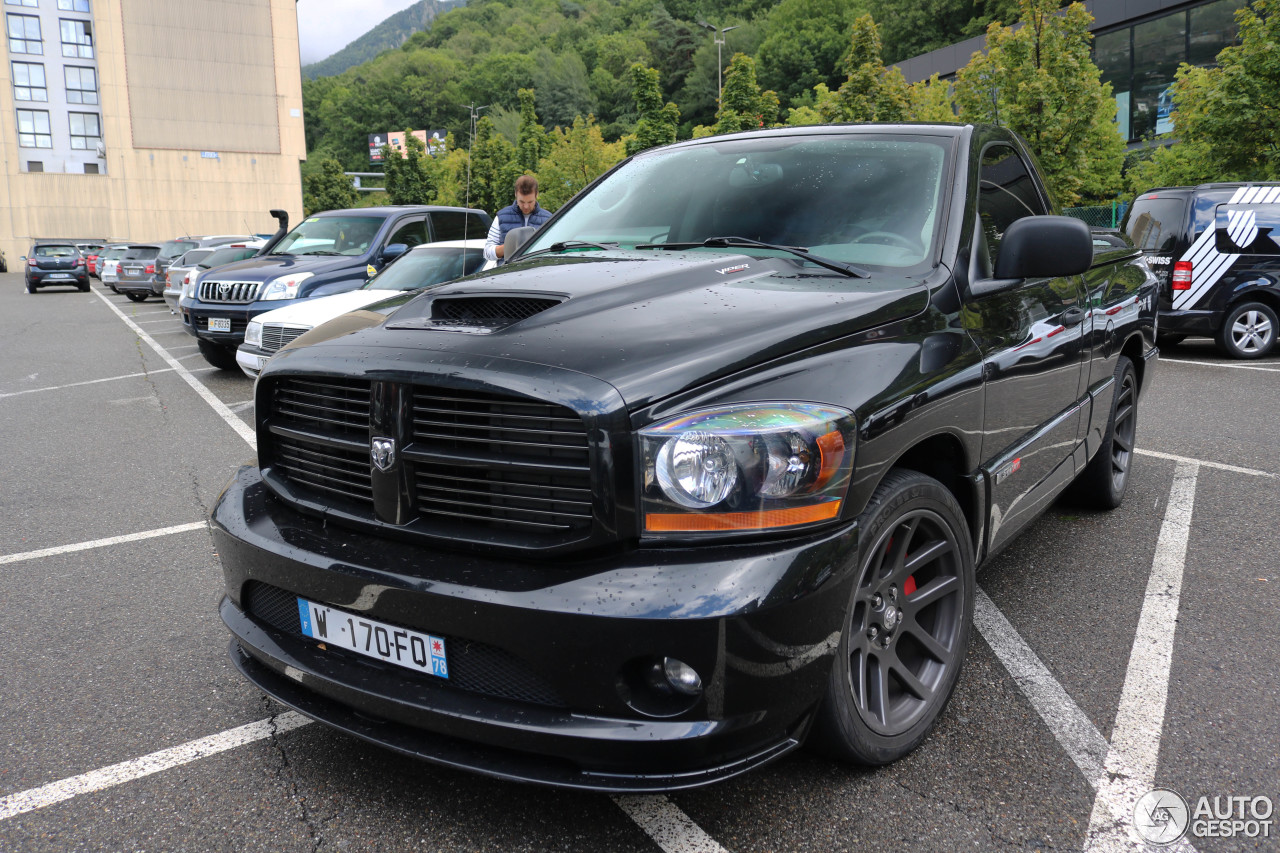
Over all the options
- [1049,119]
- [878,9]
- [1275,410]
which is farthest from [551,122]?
[1275,410]

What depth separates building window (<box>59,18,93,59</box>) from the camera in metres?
65.0

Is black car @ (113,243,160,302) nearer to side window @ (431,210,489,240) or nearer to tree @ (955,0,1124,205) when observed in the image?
side window @ (431,210,489,240)

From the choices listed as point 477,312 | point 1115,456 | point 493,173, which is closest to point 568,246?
point 477,312

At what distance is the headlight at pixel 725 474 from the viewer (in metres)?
2.01

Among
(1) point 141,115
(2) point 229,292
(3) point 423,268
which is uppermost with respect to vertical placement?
(1) point 141,115

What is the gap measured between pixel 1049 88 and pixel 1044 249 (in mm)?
15924

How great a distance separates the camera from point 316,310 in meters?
8.74

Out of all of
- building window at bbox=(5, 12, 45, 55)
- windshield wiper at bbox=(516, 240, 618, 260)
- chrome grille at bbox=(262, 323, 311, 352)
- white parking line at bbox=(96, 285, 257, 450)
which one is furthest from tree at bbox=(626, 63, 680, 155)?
building window at bbox=(5, 12, 45, 55)

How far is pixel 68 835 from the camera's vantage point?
2.36 m

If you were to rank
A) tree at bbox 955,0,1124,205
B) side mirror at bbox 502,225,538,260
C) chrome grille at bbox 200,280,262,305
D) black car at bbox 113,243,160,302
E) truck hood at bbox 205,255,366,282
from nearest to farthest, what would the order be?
side mirror at bbox 502,225,538,260 < chrome grille at bbox 200,280,262,305 < truck hood at bbox 205,255,366,282 < tree at bbox 955,0,1124,205 < black car at bbox 113,243,160,302

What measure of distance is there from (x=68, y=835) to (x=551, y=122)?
89016 millimetres

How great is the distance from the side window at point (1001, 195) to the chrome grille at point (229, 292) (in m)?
8.49

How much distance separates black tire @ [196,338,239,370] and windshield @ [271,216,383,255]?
53.1 inches

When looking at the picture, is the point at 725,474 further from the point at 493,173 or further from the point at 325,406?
the point at 493,173
